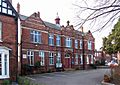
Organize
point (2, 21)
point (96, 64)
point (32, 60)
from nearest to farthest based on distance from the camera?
point (2, 21) → point (32, 60) → point (96, 64)

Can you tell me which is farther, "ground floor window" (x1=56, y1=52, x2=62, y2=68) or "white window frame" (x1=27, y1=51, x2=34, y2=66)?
"ground floor window" (x1=56, y1=52, x2=62, y2=68)

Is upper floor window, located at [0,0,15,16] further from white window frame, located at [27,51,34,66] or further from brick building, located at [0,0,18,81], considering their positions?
white window frame, located at [27,51,34,66]

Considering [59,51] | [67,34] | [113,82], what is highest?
[67,34]

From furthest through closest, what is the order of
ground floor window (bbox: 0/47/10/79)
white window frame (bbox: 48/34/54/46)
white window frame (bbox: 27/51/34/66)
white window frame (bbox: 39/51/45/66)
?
1. white window frame (bbox: 48/34/54/46)
2. white window frame (bbox: 39/51/45/66)
3. white window frame (bbox: 27/51/34/66)
4. ground floor window (bbox: 0/47/10/79)

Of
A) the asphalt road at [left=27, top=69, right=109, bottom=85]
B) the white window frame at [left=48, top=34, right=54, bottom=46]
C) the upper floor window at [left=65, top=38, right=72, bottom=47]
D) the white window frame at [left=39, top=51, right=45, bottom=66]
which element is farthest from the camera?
the upper floor window at [left=65, top=38, right=72, bottom=47]

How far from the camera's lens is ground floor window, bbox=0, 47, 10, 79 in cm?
2509

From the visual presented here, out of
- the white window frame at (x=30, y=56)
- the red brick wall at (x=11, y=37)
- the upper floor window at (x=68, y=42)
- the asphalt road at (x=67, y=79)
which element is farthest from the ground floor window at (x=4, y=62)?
the upper floor window at (x=68, y=42)

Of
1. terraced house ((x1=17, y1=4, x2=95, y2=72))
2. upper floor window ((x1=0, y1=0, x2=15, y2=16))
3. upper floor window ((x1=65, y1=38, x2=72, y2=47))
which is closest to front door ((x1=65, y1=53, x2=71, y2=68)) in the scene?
terraced house ((x1=17, y1=4, x2=95, y2=72))

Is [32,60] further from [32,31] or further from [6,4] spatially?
[6,4]

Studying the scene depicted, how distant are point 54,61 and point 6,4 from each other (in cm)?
1969

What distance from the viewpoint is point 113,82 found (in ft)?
87.5

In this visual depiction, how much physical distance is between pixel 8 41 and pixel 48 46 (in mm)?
17228

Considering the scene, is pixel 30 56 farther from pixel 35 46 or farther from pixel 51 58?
pixel 51 58

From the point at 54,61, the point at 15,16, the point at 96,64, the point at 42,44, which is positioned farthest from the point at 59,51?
the point at 15,16
